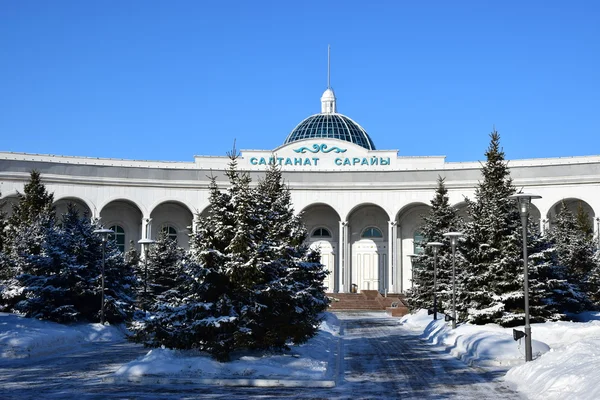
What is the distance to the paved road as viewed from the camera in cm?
1454

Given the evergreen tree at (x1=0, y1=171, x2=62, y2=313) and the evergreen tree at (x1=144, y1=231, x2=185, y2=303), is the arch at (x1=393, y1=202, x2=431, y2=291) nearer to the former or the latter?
the evergreen tree at (x1=144, y1=231, x2=185, y2=303)

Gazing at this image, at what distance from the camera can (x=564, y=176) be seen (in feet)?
197

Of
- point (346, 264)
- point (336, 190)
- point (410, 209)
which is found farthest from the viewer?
point (410, 209)

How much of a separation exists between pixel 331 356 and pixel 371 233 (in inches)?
1853

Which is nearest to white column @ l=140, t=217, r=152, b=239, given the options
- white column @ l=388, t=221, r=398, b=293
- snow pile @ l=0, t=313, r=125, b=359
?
white column @ l=388, t=221, r=398, b=293

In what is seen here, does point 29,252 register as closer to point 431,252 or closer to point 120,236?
point 431,252

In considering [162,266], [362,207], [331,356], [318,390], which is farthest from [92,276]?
[362,207]

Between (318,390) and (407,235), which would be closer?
(318,390)

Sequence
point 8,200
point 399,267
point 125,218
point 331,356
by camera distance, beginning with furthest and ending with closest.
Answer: point 125,218, point 399,267, point 8,200, point 331,356

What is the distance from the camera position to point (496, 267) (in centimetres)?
2881

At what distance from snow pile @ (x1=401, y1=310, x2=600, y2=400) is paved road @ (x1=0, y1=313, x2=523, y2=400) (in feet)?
1.86

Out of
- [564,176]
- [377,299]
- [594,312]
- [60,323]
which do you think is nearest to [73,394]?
[60,323]

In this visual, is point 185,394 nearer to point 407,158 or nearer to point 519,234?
point 519,234

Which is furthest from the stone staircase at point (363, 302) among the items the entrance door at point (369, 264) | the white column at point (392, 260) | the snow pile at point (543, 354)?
the snow pile at point (543, 354)
